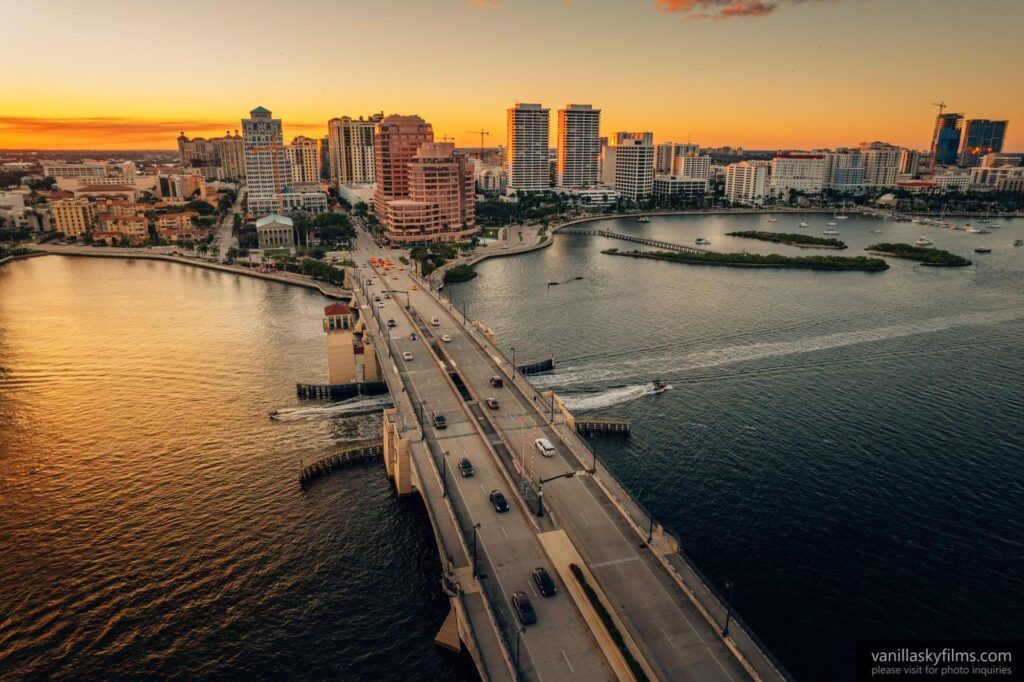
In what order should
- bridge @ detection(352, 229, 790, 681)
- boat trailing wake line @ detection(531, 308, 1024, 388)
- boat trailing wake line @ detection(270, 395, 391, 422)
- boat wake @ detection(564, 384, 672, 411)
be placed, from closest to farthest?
bridge @ detection(352, 229, 790, 681) < boat trailing wake line @ detection(270, 395, 391, 422) < boat wake @ detection(564, 384, 672, 411) < boat trailing wake line @ detection(531, 308, 1024, 388)

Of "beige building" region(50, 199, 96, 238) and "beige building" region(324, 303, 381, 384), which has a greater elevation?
"beige building" region(50, 199, 96, 238)

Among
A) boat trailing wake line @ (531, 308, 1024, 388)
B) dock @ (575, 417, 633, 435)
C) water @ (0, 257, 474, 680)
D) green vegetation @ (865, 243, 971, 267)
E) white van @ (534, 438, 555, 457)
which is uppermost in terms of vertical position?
green vegetation @ (865, 243, 971, 267)

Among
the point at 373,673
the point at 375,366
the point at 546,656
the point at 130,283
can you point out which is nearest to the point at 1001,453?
the point at 546,656

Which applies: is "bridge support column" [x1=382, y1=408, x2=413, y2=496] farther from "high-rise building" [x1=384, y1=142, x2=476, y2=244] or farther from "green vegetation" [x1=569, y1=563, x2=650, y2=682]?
"high-rise building" [x1=384, y1=142, x2=476, y2=244]

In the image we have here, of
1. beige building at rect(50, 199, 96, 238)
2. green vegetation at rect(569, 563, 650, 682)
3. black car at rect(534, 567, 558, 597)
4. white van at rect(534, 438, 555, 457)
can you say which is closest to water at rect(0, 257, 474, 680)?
black car at rect(534, 567, 558, 597)

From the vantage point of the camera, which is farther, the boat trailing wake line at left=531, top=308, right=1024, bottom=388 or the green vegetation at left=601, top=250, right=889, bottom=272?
the green vegetation at left=601, top=250, right=889, bottom=272

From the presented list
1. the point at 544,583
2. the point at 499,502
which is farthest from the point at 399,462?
the point at 544,583

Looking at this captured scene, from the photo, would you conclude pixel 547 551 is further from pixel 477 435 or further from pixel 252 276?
pixel 252 276
